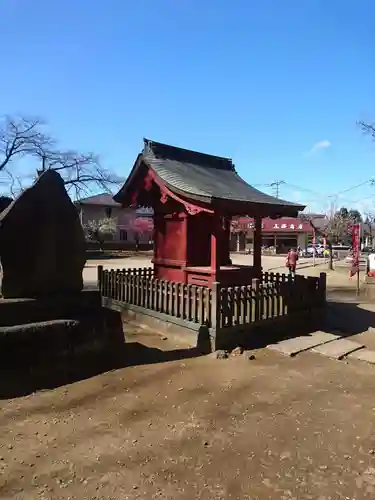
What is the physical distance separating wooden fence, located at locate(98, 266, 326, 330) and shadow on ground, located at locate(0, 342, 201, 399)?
92 cm

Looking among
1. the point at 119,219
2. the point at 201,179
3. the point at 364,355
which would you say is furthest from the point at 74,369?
the point at 119,219

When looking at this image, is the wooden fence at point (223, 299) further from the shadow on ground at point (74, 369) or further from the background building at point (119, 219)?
the background building at point (119, 219)

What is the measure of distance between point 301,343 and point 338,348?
0.71m

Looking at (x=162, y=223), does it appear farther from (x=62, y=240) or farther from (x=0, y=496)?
(x=0, y=496)

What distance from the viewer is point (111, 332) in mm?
→ 6582

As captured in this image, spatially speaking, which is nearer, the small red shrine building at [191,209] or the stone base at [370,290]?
the small red shrine building at [191,209]

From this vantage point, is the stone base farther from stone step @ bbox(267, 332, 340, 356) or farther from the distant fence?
stone step @ bbox(267, 332, 340, 356)

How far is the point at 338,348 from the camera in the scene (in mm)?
7672

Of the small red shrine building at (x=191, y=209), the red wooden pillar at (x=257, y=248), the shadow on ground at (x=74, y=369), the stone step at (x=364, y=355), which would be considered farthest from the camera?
the red wooden pillar at (x=257, y=248)

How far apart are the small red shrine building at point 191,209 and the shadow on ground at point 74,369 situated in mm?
3050

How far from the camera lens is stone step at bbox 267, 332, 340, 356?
296 inches

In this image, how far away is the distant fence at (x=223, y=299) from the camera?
7688 millimetres

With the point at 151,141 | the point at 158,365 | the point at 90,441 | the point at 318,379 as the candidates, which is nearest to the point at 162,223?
the point at 151,141

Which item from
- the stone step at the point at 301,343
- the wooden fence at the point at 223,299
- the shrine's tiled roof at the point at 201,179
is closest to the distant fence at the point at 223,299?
the wooden fence at the point at 223,299
